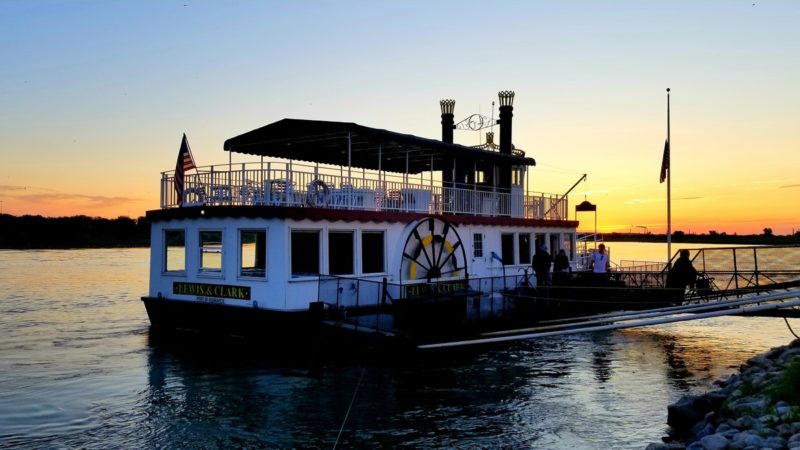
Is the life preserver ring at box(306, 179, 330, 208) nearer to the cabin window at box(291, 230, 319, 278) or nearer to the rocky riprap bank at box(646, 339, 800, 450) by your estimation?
the cabin window at box(291, 230, 319, 278)

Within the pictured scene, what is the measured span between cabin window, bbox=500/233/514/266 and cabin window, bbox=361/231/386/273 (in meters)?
6.82

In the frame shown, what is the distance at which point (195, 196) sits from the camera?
60.9 ft

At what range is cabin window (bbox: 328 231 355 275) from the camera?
19781 millimetres

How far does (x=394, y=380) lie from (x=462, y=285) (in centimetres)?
558

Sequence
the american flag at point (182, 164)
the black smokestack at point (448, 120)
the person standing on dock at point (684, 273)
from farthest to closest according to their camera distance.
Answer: the black smokestack at point (448, 120)
the person standing on dock at point (684, 273)
the american flag at point (182, 164)

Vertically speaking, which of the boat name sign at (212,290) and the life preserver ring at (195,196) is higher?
the life preserver ring at (195,196)

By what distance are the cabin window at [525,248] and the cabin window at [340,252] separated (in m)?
8.50

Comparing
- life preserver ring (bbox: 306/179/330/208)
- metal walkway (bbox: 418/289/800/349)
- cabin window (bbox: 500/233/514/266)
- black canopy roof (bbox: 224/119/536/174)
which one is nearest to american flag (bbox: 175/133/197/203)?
black canopy roof (bbox: 224/119/536/174)

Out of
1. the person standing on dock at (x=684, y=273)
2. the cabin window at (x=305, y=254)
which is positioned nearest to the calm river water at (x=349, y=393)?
the person standing on dock at (x=684, y=273)

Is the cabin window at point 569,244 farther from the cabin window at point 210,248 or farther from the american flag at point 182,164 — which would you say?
the american flag at point 182,164

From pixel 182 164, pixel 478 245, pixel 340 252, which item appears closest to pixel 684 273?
pixel 478 245

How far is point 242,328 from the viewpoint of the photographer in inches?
658

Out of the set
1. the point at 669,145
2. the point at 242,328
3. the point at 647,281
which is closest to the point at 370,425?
the point at 242,328

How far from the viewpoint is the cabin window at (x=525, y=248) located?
2586cm
